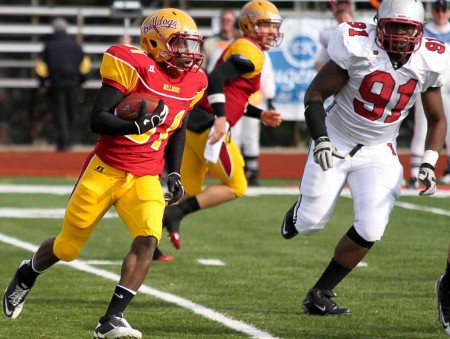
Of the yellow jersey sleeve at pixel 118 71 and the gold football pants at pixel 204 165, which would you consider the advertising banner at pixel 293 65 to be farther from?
the yellow jersey sleeve at pixel 118 71

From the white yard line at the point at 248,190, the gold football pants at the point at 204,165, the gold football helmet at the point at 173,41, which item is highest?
the gold football helmet at the point at 173,41

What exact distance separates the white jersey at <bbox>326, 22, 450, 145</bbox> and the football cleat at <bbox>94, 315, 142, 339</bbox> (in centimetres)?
162

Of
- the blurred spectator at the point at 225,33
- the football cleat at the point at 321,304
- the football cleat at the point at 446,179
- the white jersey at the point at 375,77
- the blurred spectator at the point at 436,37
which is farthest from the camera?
the football cleat at the point at 446,179

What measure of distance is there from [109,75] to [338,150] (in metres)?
1.27

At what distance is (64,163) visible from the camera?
14.9 m

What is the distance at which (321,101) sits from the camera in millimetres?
5656

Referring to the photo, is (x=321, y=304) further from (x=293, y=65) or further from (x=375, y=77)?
(x=293, y=65)

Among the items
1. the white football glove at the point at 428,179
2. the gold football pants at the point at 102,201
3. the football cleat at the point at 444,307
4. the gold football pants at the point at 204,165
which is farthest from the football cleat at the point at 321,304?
the gold football pants at the point at 204,165

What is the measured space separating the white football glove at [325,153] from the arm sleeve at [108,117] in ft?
2.88

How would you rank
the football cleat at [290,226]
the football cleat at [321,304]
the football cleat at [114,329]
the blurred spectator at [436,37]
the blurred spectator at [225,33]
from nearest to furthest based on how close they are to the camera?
the football cleat at [114,329] → the football cleat at [321,304] → the football cleat at [290,226] → the blurred spectator at [436,37] → the blurred spectator at [225,33]

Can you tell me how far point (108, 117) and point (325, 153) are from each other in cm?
103

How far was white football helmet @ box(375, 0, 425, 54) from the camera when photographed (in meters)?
5.50

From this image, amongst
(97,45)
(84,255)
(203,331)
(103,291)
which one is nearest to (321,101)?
(203,331)

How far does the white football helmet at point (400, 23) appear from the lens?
5504mm
